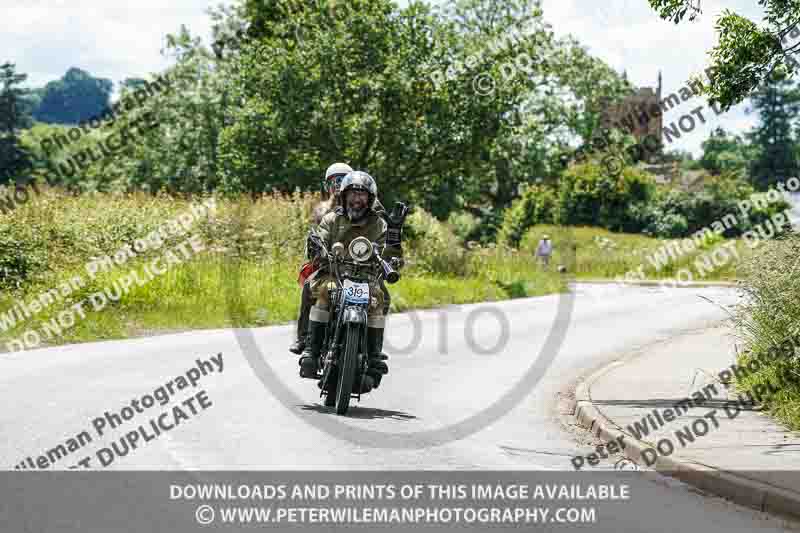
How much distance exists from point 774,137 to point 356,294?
95070 millimetres

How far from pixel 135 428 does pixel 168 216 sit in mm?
15265

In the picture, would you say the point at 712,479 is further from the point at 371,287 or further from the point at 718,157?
the point at 718,157

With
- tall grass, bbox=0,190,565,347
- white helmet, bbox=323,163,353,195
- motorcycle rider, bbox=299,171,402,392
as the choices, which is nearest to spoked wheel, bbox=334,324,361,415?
motorcycle rider, bbox=299,171,402,392

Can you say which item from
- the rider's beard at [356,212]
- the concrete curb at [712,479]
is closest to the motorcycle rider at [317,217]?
the rider's beard at [356,212]

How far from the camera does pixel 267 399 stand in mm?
11406

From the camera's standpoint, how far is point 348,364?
1011 centimetres

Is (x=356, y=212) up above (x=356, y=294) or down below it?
above

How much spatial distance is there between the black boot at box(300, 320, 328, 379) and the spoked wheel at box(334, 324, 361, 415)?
0.43 metres

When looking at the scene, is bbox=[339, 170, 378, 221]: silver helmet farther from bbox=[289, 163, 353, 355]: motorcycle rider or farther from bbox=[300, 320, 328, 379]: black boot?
bbox=[300, 320, 328, 379]: black boot

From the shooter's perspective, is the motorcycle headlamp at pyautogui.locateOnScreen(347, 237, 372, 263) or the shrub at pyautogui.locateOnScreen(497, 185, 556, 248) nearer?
the motorcycle headlamp at pyautogui.locateOnScreen(347, 237, 372, 263)

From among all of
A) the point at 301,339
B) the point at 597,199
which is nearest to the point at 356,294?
the point at 301,339

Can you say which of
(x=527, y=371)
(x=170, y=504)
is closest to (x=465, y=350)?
(x=527, y=371)

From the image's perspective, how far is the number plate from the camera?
10227 millimetres

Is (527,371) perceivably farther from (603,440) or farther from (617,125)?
(617,125)
